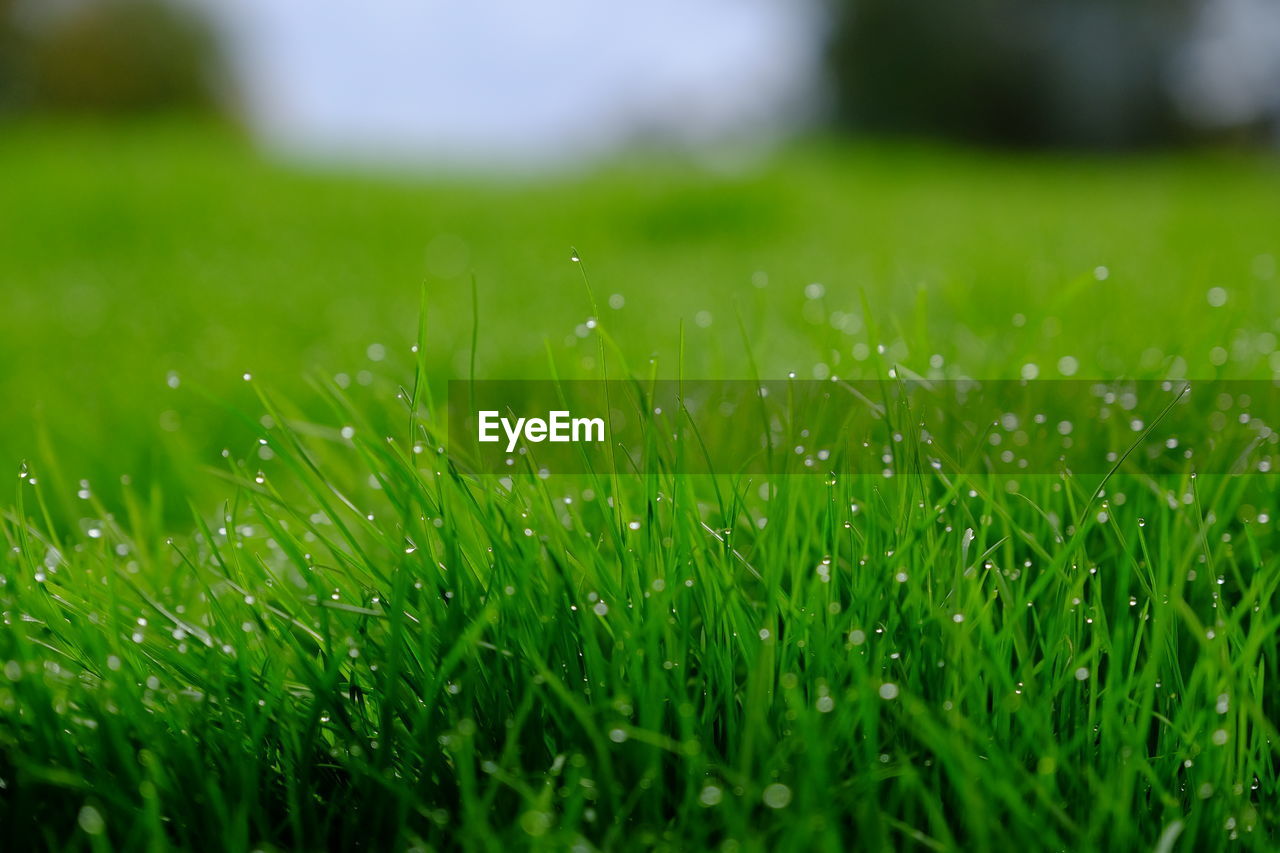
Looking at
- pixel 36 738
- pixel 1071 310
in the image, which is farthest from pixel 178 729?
pixel 1071 310

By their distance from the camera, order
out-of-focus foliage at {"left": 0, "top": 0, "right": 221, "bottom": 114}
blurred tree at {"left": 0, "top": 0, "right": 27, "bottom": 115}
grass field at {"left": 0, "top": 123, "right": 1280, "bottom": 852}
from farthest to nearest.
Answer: out-of-focus foliage at {"left": 0, "top": 0, "right": 221, "bottom": 114}, blurred tree at {"left": 0, "top": 0, "right": 27, "bottom": 115}, grass field at {"left": 0, "top": 123, "right": 1280, "bottom": 852}

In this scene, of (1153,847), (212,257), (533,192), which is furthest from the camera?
(533,192)

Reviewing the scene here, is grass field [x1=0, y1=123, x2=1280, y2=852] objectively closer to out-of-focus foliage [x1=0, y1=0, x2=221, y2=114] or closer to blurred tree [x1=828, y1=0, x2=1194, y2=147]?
blurred tree [x1=828, y1=0, x2=1194, y2=147]

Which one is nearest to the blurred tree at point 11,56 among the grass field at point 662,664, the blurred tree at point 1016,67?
the blurred tree at point 1016,67

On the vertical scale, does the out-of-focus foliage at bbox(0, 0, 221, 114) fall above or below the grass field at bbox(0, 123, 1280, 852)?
above

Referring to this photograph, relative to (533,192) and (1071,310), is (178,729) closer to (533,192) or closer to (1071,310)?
(1071,310)

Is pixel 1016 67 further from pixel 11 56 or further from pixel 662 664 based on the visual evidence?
pixel 662 664

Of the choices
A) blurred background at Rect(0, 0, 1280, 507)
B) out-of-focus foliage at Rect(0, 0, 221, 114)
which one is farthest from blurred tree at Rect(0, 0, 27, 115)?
blurred background at Rect(0, 0, 1280, 507)

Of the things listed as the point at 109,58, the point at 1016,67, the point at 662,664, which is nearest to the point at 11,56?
the point at 109,58
